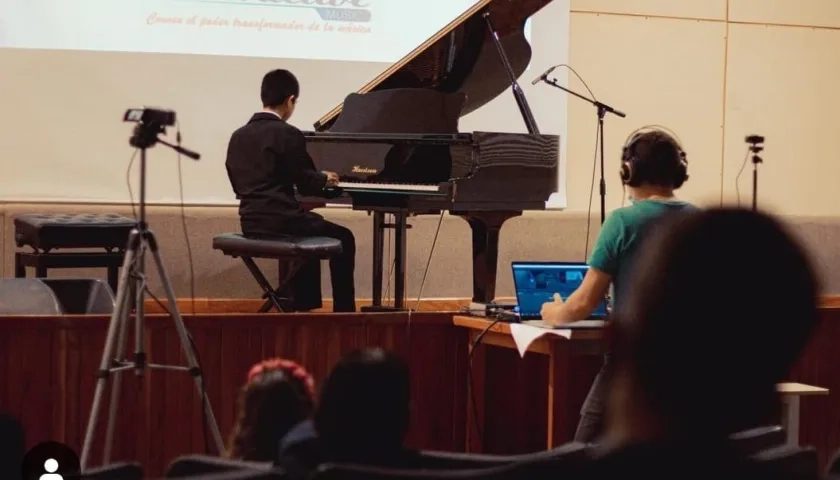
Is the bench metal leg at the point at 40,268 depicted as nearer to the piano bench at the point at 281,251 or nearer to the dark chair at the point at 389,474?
the piano bench at the point at 281,251

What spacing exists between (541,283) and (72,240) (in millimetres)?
2464

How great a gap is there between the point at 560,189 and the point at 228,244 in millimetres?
2656

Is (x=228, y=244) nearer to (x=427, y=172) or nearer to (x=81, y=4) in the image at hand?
(x=427, y=172)

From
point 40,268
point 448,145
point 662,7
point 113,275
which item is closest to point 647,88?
point 662,7

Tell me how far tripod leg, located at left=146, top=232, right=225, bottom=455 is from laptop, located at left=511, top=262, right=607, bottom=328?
105 centimetres

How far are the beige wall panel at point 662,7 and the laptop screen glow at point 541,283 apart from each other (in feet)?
12.0

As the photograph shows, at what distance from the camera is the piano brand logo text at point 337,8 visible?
6.33m

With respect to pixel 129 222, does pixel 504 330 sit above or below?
below

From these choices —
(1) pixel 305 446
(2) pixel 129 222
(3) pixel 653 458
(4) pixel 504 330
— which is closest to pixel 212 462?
(1) pixel 305 446

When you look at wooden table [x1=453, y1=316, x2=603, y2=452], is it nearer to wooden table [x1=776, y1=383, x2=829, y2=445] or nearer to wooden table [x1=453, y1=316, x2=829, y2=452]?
wooden table [x1=453, y1=316, x2=829, y2=452]

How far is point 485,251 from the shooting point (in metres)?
4.84

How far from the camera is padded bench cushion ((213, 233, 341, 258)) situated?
16.1 feet

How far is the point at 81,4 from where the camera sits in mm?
6047

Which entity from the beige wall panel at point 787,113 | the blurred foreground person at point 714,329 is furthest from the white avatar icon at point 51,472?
the beige wall panel at point 787,113
